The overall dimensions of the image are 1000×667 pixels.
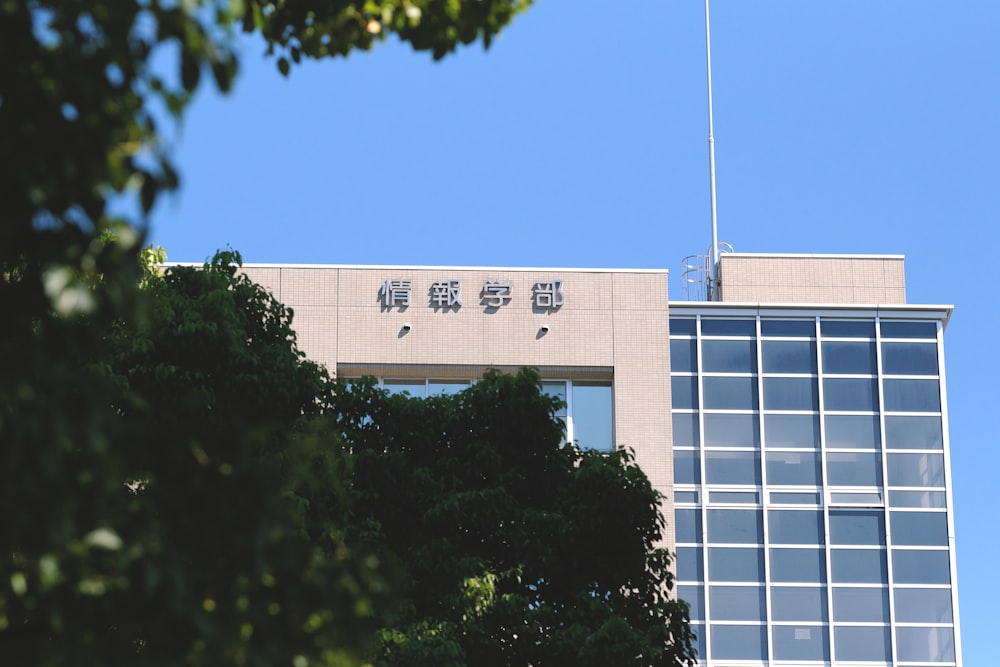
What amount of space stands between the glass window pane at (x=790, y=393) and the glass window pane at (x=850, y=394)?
0.83 feet

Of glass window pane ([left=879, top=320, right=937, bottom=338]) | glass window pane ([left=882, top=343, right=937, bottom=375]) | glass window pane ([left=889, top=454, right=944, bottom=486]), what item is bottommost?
glass window pane ([left=889, top=454, right=944, bottom=486])

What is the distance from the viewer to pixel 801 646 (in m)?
28.7

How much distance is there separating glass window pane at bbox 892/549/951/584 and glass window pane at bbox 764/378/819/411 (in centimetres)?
331

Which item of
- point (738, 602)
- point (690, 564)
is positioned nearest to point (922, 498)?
point (738, 602)

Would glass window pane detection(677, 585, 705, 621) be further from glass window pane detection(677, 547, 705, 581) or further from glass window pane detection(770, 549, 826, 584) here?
glass window pane detection(770, 549, 826, 584)

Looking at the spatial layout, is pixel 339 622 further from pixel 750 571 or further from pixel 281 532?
pixel 750 571

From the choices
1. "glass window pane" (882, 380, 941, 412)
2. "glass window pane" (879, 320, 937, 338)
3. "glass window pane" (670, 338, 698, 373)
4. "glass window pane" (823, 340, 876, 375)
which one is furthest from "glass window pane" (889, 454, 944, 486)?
"glass window pane" (670, 338, 698, 373)

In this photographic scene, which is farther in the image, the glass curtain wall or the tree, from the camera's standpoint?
the glass curtain wall

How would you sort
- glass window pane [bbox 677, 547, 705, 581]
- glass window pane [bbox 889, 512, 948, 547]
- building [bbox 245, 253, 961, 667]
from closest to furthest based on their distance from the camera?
building [bbox 245, 253, 961, 667]
glass window pane [bbox 677, 547, 705, 581]
glass window pane [bbox 889, 512, 948, 547]

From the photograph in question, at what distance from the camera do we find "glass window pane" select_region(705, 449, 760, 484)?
29.7 meters

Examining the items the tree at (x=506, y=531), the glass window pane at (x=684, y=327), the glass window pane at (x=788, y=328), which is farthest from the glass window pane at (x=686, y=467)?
the tree at (x=506, y=531)

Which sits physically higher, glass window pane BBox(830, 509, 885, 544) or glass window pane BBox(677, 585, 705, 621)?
glass window pane BBox(830, 509, 885, 544)

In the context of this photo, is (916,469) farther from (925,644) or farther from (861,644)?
(861,644)

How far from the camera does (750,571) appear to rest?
29.1 m
